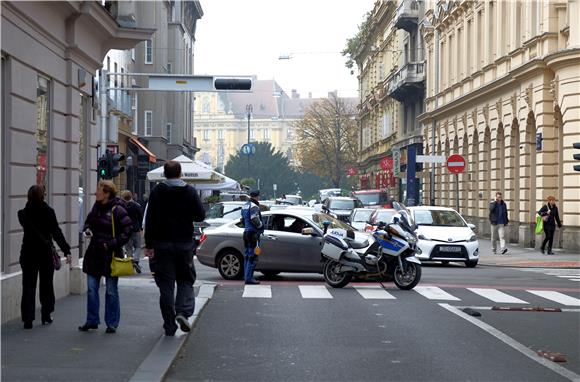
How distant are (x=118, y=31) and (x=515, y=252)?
19.5 meters

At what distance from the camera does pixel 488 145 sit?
149 ft

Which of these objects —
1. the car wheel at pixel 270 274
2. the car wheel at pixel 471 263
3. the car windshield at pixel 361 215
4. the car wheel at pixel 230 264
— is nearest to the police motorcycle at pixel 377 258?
the car wheel at pixel 230 264

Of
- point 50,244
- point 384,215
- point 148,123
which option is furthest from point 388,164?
point 50,244

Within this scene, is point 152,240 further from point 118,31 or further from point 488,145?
point 488,145

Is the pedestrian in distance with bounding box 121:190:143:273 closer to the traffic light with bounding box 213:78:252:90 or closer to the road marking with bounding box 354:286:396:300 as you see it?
the road marking with bounding box 354:286:396:300

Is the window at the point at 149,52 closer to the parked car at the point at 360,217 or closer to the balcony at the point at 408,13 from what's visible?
the balcony at the point at 408,13

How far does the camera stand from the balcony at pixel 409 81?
201 feet

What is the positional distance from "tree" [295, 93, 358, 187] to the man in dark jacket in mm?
89411

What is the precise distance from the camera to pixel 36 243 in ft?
41.1

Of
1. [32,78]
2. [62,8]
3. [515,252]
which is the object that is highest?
[62,8]

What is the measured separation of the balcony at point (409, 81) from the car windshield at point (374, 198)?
8.21 metres

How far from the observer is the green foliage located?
284ft

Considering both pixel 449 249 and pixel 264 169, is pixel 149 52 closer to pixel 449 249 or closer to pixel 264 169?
pixel 449 249

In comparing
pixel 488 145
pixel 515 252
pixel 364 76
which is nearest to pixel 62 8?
pixel 515 252
